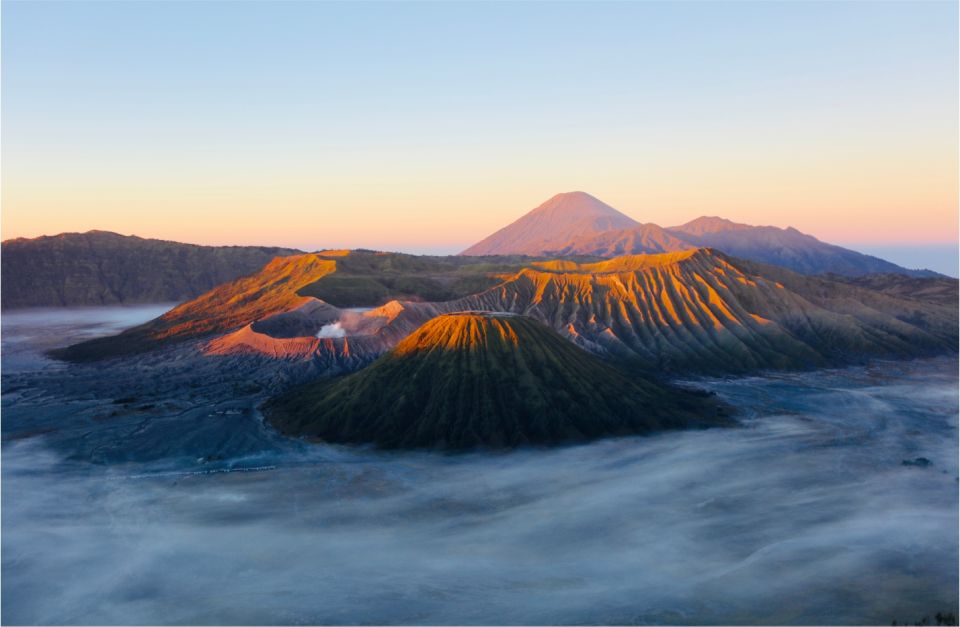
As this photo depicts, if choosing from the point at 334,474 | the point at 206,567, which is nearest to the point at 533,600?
the point at 206,567

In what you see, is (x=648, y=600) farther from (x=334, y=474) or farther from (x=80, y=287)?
(x=80, y=287)

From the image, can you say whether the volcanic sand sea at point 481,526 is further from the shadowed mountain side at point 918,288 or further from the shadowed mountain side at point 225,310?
the shadowed mountain side at point 918,288

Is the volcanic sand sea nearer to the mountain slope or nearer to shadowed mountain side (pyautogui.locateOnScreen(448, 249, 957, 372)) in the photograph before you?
shadowed mountain side (pyautogui.locateOnScreen(448, 249, 957, 372))

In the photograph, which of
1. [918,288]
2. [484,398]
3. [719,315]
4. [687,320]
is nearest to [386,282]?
[687,320]

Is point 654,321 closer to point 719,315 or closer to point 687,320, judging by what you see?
point 687,320

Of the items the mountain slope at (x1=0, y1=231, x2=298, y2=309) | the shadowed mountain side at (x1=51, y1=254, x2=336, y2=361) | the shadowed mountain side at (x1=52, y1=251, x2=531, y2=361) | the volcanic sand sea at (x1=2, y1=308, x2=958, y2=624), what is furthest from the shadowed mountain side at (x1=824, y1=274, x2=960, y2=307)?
the mountain slope at (x1=0, y1=231, x2=298, y2=309)
